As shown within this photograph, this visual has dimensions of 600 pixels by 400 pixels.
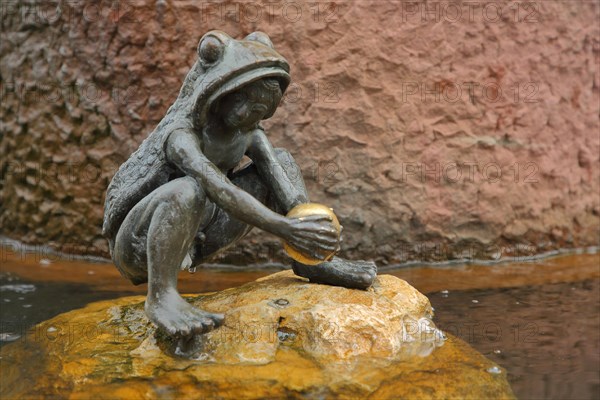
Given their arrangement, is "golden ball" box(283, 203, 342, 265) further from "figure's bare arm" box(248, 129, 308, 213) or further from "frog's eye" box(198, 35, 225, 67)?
"frog's eye" box(198, 35, 225, 67)

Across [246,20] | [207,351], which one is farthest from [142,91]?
[207,351]

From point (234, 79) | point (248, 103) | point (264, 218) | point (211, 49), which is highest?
point (211, 49)

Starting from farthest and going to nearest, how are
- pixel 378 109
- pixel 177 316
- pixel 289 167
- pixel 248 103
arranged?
pixel 378 109 < pixel 289 167 < pixel 248 103 < pixel 177 316

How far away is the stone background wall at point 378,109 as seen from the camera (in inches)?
193

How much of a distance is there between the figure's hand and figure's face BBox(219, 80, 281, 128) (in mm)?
452

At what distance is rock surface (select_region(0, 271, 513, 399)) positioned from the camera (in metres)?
2.57

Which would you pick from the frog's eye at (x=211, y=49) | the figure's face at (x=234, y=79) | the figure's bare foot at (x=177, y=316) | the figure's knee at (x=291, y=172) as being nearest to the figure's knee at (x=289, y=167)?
the figure's knee at (x=291, y=172)

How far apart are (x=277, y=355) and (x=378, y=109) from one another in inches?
103

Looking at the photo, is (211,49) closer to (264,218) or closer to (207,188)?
(207,188)

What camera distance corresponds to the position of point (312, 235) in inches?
105

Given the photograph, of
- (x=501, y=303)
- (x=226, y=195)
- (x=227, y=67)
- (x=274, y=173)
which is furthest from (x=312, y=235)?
(x=501, y=303)

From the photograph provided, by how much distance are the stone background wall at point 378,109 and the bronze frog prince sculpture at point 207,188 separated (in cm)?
193

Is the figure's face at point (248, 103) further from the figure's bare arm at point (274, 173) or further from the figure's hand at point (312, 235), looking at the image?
the figure's hand at point (312, 235)

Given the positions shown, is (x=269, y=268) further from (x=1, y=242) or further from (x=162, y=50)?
(x=1, y=242)
